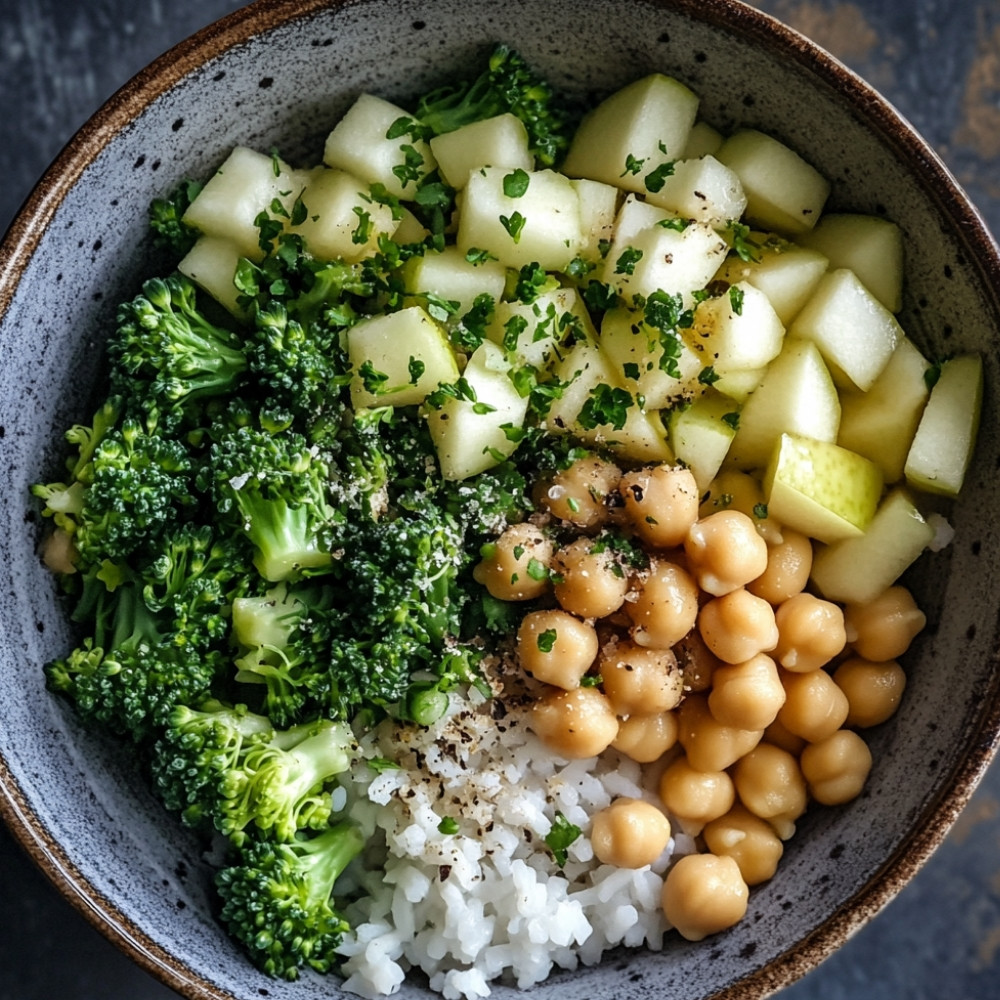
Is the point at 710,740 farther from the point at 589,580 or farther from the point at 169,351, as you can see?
the point at 169,351

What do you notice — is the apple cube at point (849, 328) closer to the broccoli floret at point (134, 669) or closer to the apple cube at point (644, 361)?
the apple cube at point (644, 361)

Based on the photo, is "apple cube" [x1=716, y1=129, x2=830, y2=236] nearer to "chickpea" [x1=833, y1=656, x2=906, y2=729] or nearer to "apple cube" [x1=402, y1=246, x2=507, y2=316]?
"apple cube" [x1=402, y1=246, x2=507, y2=316]

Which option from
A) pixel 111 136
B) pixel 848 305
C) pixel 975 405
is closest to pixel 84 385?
pixel 111 136

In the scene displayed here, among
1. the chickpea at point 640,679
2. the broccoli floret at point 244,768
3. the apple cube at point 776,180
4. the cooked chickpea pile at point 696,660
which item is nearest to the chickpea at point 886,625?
the cooked chickpea pile at point 696,660

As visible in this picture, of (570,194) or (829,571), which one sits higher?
(570,194)

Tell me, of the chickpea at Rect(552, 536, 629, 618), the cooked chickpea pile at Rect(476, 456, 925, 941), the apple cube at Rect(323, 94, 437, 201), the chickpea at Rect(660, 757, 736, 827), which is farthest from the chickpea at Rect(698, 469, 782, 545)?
the apple cube at Rect(323, 94, 437, 201)

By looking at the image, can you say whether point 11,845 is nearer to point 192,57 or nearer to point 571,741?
point 571,741

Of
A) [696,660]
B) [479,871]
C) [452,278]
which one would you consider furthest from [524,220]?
[479,871]

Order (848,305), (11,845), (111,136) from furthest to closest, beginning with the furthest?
(11,845) → (848,305) → (111,136)
